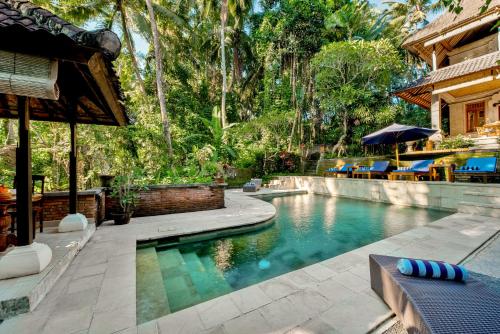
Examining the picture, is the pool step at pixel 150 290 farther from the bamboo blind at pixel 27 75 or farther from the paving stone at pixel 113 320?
the bamboo blind at pixel 27 75

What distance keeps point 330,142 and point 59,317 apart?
19.0 meters

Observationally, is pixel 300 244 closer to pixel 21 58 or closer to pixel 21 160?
pixel 21 160

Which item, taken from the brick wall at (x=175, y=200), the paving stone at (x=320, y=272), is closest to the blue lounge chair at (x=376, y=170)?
the brick wall at (x=175, y=200)

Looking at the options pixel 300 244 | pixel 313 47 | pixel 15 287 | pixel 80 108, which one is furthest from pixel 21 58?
pixel 313 47

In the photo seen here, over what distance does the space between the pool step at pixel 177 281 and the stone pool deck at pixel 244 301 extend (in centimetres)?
48

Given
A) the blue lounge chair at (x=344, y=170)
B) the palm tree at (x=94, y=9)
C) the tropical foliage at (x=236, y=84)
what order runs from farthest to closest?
the blue lounge chair at (x=344, y=170) < the palm tree at (x=94, y=9) < the tropical foliage at (x=236, y=84)

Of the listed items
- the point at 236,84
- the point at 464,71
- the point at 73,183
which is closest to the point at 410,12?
the point at 464,71

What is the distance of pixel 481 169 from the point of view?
7.04 m

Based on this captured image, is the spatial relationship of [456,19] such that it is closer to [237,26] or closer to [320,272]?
[237,26]

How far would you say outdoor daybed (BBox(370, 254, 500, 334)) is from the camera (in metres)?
1.47

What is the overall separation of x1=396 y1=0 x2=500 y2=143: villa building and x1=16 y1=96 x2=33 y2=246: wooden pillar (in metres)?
14.8

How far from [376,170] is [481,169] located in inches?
142

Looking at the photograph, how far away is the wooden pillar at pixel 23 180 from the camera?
2625mm

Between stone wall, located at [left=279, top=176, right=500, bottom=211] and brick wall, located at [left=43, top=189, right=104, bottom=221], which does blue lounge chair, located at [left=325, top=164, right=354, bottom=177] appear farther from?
brick wall, located at [left=43, top=189, right=104, bottom=221]
